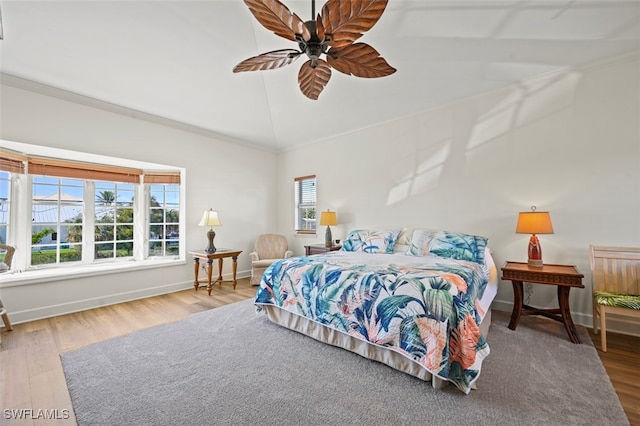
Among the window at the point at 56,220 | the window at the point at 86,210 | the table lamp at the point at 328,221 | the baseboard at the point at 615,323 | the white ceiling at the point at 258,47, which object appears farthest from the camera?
the table lamp at the point at 328,221

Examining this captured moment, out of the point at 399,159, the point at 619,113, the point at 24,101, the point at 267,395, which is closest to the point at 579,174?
the point at 619,113

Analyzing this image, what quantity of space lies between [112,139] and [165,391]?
3342mm

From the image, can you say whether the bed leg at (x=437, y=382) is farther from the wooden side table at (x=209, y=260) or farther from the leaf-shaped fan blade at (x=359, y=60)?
the wooden side table at (x=209, y=260)

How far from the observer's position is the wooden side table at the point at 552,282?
99.3 inches

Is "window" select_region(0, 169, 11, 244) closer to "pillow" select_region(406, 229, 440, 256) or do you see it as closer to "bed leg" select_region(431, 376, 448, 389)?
"bed leg" select_region(431, 376, 448, 389)

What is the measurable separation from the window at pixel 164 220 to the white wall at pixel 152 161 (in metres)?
0.29

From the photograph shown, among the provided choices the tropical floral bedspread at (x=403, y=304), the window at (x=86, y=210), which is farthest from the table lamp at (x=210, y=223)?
the tropical floral bedspread at (x=403, y=304)

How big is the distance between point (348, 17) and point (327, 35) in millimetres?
186

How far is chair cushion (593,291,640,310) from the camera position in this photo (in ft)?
7.25

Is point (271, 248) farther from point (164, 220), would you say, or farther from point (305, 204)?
point (164, 220)

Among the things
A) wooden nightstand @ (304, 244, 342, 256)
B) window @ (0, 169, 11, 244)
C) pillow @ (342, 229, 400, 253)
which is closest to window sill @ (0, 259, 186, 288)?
window @ (0, 169, 11, 244)

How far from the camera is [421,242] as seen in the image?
3506mm

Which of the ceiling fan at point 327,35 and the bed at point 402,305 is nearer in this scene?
the ceiling fan at point 327,35

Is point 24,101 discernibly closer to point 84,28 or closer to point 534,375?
point 84,28
